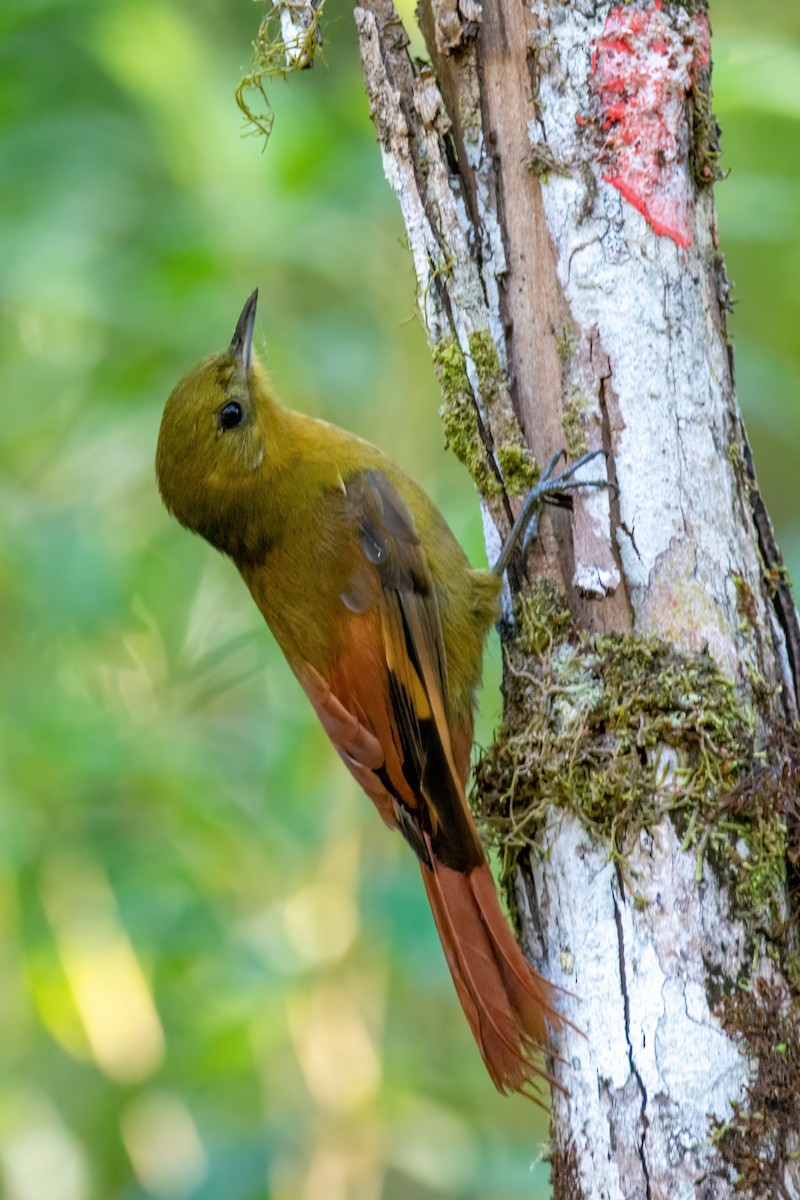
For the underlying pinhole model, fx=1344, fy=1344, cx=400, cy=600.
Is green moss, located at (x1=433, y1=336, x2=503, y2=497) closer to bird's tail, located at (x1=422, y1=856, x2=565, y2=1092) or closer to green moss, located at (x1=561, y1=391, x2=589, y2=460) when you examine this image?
green moss, located at (x1=561, y1=391, x2=589, y2=460)

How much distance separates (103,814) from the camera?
139 inches

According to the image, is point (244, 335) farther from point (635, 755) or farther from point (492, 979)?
point (492, 979)

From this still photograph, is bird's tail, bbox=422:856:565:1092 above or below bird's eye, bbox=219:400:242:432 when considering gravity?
below

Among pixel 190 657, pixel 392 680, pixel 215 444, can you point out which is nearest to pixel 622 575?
pixel 392 680

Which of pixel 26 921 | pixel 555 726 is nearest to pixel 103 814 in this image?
pixel 26 921

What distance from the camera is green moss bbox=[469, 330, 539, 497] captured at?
2279mm

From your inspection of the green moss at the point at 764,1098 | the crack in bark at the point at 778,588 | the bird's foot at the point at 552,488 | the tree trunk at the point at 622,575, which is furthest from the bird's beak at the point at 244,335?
the green moss at the point at 764,1098

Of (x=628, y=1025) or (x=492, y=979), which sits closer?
(x=628, y=1025)

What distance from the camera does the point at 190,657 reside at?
3.49m

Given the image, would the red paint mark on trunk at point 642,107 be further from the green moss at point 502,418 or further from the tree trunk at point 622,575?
the green moss at point 502,418

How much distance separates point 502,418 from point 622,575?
363mm

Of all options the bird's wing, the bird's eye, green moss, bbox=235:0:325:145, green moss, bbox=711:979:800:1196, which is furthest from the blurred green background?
green moss, bbox=711:979:800:1196

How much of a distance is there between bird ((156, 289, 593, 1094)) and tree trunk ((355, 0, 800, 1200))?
9 centimetres

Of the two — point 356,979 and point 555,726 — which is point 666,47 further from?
point 356,979
